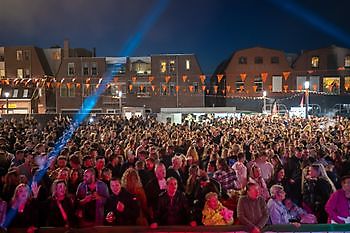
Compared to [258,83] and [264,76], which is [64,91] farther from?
[264,76]

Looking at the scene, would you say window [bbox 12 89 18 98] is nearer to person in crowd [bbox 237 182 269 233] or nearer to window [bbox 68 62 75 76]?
window [bbox 68 62 75 76]

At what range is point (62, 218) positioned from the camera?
18.4ft

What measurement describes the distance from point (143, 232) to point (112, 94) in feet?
132

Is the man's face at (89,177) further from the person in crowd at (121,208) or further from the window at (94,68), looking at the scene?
the window at (94,68)

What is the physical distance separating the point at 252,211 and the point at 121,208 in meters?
1.78

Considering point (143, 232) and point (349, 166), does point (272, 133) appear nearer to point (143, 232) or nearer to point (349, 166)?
point (349, 166)

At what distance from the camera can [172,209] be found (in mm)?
5906

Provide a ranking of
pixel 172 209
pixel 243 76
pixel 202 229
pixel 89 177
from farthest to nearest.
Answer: pixel 243 76, pixel 89 177, pixel 172 209, pixel 202 229

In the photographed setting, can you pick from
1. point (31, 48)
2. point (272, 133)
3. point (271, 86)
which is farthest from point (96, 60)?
point (272, 133)

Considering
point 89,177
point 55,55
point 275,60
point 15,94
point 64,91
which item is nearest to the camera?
point 89,177

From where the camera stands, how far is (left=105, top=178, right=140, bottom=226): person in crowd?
5727 mm

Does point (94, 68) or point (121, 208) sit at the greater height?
point (94, 68)

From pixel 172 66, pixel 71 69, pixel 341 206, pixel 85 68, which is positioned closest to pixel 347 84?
pixel 172 66

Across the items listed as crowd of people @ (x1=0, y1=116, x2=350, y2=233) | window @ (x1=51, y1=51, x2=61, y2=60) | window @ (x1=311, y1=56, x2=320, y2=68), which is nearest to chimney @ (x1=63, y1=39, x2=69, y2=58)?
window @ (x1=51, y1=51, x2=61, y2=60)
